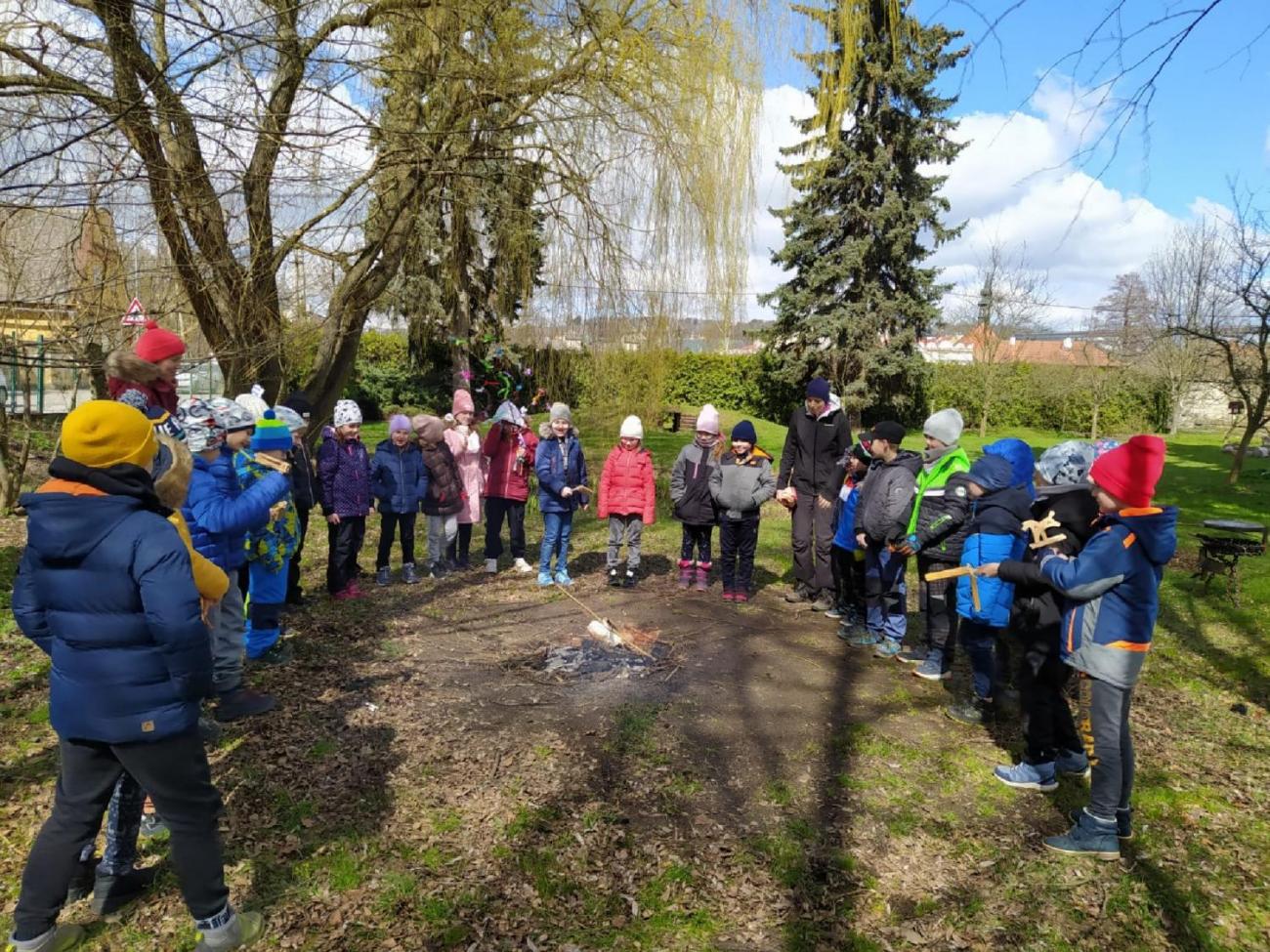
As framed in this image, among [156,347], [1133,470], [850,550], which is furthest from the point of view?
[850,550]

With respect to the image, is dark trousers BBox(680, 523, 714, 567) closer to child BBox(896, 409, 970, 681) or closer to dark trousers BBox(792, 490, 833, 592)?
dark trousers BBox(792, 490, 833, 592)

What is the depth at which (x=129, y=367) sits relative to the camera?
3555mm

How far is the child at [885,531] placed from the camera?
518 cm

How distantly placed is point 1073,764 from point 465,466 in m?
5.40

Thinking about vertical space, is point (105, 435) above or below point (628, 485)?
above

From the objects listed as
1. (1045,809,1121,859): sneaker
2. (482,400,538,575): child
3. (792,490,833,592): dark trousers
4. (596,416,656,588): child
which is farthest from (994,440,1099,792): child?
(482,400,538,575): child

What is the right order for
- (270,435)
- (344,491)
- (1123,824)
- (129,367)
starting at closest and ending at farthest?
(1123,824) → (129,367) → (270,435) → (344,491)

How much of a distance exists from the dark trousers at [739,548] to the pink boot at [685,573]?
1.23ft

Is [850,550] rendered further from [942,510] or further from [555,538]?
[555,538]

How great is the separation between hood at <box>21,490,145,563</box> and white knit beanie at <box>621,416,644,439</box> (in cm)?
486

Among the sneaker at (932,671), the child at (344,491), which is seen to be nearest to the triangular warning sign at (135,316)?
the child at (344,491)

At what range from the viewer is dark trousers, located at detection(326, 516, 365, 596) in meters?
6.14

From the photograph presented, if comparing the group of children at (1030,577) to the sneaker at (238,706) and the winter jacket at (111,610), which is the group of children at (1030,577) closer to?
the winter jacket at (111,610)

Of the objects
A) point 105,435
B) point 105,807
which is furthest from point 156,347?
point 105,807
